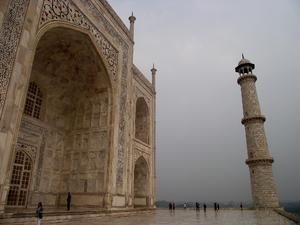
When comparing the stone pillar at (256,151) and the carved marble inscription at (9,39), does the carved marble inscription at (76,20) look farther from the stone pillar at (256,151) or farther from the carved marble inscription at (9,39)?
the stone pillar at (256,151)

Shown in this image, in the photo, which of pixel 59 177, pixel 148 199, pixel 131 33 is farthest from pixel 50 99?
pixel 148 199

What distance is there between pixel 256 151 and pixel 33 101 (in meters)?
18.7

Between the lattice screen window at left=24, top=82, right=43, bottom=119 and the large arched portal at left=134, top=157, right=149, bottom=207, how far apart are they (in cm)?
821

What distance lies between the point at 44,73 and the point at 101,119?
386 cm

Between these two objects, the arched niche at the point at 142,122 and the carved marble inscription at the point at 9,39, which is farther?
the arched niche at the point at 142,122

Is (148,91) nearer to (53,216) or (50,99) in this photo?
(50,99)

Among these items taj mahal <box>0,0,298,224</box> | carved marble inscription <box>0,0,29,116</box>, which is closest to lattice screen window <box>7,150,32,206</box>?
taj mahal <box>0,0,298,224</box>

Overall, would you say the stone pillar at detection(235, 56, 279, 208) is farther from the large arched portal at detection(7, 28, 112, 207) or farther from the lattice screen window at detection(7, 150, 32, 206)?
the lattice screen window at detection(7, 150, 32, 206)

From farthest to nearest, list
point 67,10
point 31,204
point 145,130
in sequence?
point 145,130 → point 31,204 → point 67,10

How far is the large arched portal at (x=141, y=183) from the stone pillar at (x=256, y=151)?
32.8 ft

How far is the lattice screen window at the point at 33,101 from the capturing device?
12453 millimetres

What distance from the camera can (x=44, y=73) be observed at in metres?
13.0

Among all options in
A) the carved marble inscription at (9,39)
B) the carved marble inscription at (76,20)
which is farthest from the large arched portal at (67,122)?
the carved marble inscription at (9,39)

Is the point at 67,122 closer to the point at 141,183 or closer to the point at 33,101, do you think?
the point at 33,101
